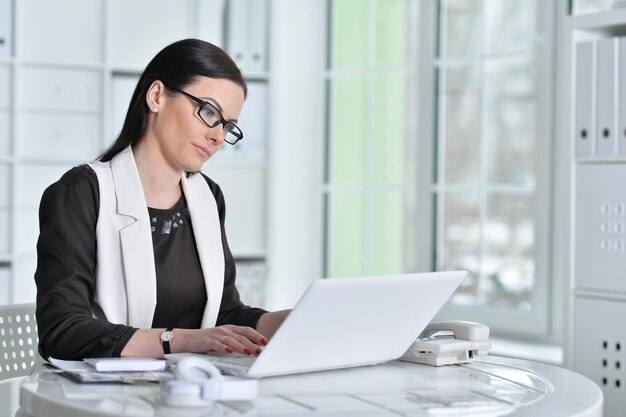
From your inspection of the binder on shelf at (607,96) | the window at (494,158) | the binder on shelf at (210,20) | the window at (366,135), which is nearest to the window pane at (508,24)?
the window at (494,158)

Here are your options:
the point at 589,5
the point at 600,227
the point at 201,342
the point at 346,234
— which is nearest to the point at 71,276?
the point at 201,342

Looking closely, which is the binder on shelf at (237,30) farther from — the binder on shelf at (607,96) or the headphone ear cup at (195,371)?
the headphone ear cup at (195,371)

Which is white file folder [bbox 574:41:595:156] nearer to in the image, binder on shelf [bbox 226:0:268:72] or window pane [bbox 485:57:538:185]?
window pane [bbox 485:57:538:185]

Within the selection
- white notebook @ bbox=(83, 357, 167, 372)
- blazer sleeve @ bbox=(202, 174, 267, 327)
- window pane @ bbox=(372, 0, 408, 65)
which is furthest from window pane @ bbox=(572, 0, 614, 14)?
white notebook @ bbox=(83, 357, 167, 372)

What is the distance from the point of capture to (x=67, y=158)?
3.55 m

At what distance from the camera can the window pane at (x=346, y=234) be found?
412 centimetres

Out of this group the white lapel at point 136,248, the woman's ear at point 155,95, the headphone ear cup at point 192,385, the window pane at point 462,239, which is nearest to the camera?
the headphone ear cup at point 192,385

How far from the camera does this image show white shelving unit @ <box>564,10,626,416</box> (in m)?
2.70

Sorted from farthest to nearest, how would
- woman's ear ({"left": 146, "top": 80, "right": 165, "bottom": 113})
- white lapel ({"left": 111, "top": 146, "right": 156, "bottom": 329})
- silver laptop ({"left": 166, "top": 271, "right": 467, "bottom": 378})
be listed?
woman's ear ({"left": 146, "top": 80, "right": 165, "bottom": 113}), white lapel ({"left": 111, "top": 146, "right": 156, "bottom": 329}), silver laptop ({"left": 166, "top": 271, "right": 467, "bottom": 378})

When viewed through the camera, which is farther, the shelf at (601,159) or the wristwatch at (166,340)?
the shelf at (601,159)

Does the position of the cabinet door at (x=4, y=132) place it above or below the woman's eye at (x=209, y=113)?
above

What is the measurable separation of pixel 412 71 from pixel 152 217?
208 cm

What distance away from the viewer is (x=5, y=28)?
135 inches

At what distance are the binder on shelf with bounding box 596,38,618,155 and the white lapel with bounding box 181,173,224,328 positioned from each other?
47.6 inches
